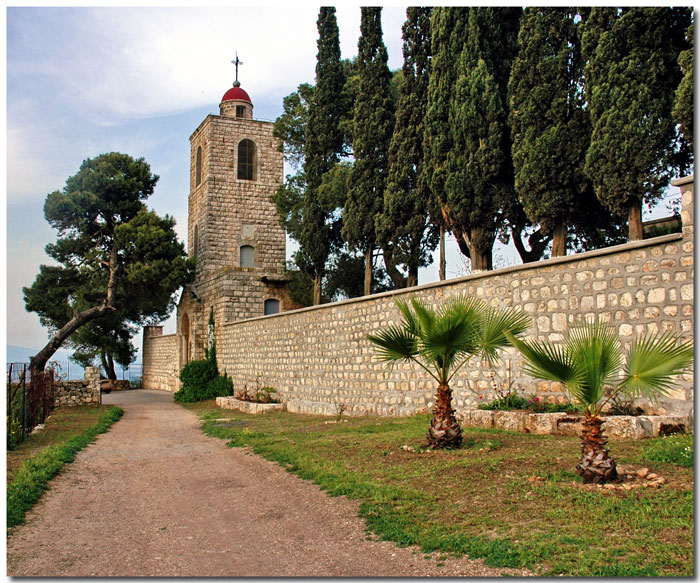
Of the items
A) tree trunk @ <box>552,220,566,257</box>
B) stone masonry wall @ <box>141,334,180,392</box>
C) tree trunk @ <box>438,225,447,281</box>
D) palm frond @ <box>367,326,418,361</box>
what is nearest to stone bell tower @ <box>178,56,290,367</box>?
stone masonry wall @ <box>141,334,180,392</box>

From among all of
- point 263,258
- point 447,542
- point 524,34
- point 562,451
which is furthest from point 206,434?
point 263,258

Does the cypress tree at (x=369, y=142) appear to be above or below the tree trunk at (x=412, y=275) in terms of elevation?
above

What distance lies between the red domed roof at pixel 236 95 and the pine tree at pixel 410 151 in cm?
1241

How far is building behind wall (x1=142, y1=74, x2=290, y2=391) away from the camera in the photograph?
81.4 ft

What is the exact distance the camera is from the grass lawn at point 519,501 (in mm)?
3490

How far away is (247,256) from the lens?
25922mm

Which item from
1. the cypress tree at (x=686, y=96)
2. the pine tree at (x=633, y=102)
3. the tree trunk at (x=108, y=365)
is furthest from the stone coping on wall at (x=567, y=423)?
the tree trunk at (x=108, y=365)

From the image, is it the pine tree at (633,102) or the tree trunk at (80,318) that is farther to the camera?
the tree trunk at (80,318)

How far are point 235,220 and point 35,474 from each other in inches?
783

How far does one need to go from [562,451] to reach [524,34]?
9864 mm

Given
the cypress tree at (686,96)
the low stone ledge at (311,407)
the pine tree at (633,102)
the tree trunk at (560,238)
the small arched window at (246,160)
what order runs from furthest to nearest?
1. the small arched window at (246,160)
2. the low stone ledge at (311,407)
3. the tree trunk at (560,238)
4. the pine tree at (633,102)
5. the cypress tree at (686,96)

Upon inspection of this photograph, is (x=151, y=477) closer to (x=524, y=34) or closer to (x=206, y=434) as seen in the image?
(x=206, y=434)

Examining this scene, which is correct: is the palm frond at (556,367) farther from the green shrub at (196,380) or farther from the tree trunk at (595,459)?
the green shrub at (196,380)

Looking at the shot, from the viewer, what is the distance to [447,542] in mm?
3904
